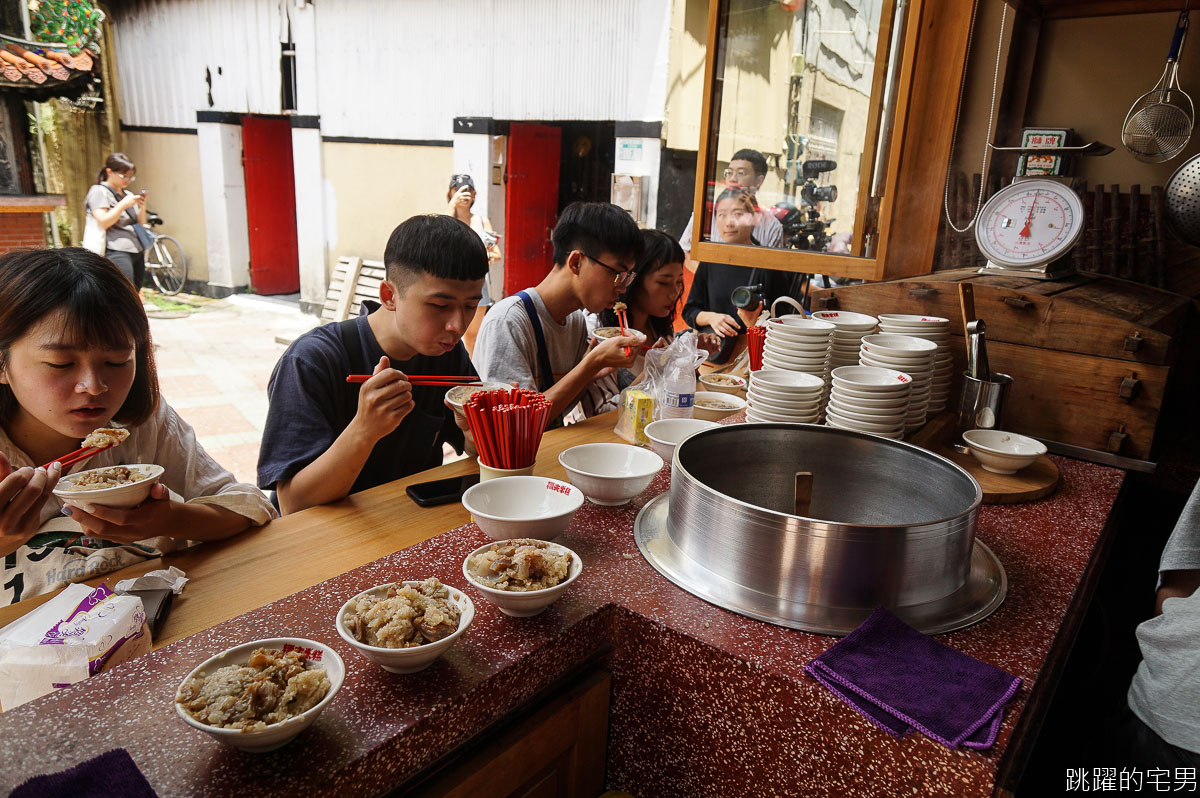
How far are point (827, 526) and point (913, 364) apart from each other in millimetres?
1224

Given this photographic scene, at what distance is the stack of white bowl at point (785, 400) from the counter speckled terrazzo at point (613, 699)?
27.0 inches

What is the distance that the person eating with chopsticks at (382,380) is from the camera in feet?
6.65

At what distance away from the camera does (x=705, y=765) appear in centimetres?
140

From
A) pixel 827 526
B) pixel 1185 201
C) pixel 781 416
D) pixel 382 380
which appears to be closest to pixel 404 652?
Result: pixel 827 526

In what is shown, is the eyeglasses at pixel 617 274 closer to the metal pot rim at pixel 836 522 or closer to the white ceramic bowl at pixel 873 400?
the white ceramic bowl at pixel 873 400

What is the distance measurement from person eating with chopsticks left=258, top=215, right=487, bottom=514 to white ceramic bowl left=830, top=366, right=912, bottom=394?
1.22 metres

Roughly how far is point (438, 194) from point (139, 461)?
351 inches

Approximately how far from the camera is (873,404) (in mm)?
2168

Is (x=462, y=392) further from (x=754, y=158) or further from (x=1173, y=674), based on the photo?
(x=1173, y=674)

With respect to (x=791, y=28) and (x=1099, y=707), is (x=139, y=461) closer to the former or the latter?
(x=791, y=28)

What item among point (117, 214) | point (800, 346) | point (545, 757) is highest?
point (117, 214)

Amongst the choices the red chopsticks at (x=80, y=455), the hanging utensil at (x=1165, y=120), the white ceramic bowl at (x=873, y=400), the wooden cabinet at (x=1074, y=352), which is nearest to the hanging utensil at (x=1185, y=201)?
the hanging utensil at (x=1165, y=120)

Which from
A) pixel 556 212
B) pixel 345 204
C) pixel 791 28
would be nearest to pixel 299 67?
pixel 345 204

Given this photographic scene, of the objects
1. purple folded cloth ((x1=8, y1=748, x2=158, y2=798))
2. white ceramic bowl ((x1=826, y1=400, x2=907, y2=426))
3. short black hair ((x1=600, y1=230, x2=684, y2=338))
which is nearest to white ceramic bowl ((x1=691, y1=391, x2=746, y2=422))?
white ceramic bowl ((x1=826, y1=400, x2=907, y2=426))
